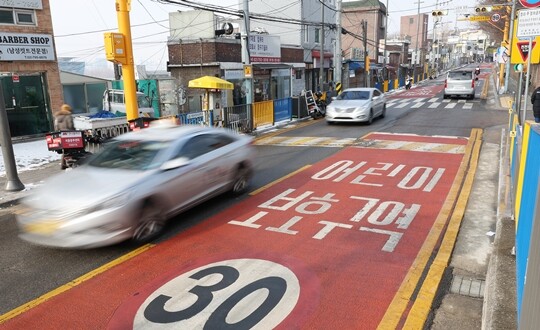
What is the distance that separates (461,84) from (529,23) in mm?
23131

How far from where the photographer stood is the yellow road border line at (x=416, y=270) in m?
4.36

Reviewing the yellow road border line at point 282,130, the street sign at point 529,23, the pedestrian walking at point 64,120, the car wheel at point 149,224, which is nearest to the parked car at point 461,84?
the yellow road border line at point 282,130

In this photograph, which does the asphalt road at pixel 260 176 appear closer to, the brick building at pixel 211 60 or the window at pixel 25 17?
the brick building at pixel 211 60

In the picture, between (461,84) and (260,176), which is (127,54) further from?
(461,84)

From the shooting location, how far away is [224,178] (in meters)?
8.18

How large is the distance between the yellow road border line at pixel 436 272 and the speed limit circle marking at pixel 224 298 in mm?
1254

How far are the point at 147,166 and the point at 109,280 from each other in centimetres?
202

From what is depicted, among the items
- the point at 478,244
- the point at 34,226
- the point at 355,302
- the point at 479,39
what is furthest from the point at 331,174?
the point at 479,39

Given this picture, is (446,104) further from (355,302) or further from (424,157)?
(355,302)

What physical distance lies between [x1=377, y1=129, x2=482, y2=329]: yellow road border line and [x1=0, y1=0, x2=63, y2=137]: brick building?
14900 millimetres

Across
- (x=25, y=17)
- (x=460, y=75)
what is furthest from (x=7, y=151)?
(x=460, y=75)

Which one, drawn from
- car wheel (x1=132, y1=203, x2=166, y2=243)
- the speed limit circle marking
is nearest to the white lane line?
car wheel (x1=132, y1=203, x2=166, y2=243)

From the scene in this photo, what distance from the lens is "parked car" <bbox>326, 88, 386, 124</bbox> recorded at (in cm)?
1809

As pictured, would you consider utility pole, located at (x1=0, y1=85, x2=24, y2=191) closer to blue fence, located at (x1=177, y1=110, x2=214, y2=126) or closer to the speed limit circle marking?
the speed limit circle marking
